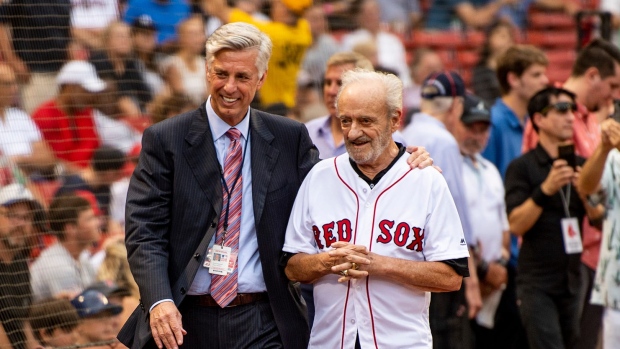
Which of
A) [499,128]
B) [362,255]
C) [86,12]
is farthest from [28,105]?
[362,255]

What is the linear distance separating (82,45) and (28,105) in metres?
0.78

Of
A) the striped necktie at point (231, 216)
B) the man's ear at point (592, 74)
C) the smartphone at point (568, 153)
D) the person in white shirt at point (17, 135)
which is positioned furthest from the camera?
the man's ear at point (592, 74)

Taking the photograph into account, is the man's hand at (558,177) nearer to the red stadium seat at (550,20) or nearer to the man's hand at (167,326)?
the man's hand at (167,326)

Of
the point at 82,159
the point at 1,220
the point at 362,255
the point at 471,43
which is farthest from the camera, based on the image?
the point at 471,43

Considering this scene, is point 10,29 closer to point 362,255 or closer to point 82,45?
point 82,45

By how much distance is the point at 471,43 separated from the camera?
1309 cm

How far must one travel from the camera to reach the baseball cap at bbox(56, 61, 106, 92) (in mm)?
8156

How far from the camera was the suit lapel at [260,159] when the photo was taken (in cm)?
462

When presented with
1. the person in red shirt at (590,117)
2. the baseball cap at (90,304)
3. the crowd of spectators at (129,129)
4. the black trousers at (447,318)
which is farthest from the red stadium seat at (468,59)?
the baseball cap at (90,304)

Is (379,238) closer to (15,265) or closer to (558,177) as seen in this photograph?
(558,177)

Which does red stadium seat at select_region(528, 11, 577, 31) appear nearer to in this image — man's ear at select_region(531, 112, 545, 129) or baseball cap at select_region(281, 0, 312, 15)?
baseball cap at select_region(281, 0, 312, 15)

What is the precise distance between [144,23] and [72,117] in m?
1.39

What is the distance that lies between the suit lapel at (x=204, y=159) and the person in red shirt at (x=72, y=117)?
3.46 meters

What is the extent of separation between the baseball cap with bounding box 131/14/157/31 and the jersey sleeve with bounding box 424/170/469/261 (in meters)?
5.22
